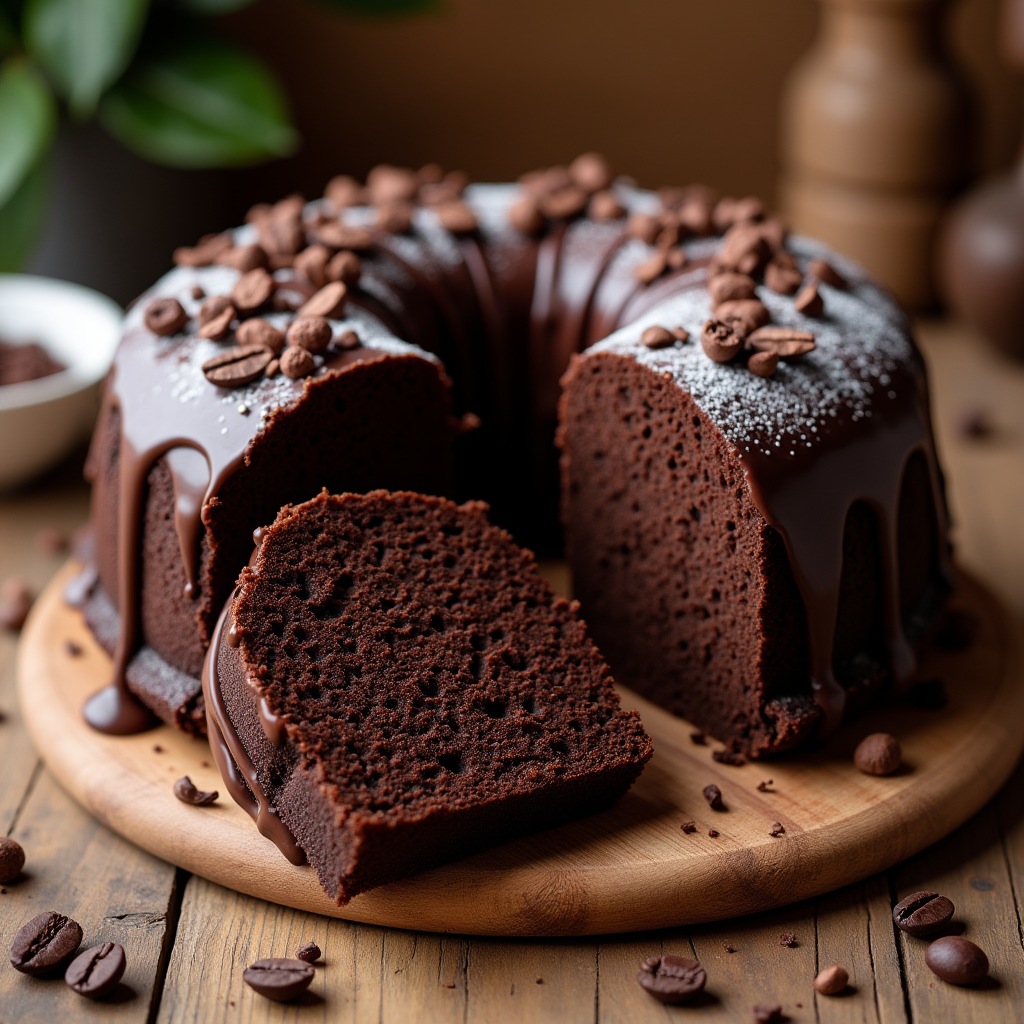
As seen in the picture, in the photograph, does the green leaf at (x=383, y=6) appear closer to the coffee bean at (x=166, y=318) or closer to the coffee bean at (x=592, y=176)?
the coffee bean at (x=592, y=176)

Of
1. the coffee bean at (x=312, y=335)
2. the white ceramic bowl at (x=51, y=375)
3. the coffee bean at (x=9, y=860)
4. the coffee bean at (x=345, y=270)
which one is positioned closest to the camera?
the coffee bean at (x=9, y=860)

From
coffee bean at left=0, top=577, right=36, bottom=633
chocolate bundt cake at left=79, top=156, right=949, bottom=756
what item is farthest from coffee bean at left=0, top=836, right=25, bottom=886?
coffee bean at left=0, top=577, right=36, bottom=633

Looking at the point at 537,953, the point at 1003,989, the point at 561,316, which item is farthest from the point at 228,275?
the point at 1003,989

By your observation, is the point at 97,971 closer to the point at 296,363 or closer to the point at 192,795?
the point at 192,795

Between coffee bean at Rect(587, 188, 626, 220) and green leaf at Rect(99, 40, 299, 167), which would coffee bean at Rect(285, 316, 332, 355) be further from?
green leaf at Rect(99, 40, 299, 167)

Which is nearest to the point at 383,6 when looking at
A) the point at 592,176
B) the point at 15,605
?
the point at 592,176

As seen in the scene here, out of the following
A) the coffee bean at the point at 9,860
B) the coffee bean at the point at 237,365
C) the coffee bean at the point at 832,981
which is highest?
the coffee bean at the point at 237,365

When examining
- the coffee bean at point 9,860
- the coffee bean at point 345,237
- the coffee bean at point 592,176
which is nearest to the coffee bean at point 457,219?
the coffee bean at point 345,237
